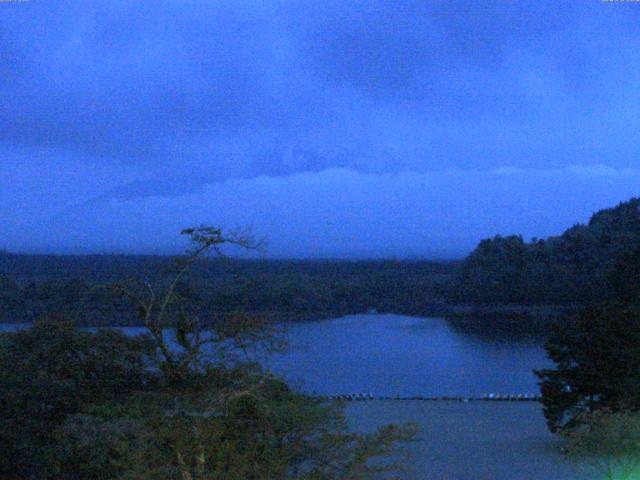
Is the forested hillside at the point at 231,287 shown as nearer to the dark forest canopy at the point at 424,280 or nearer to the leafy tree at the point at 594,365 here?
the dark forest canopy at the point at 424,280

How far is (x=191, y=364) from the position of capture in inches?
330

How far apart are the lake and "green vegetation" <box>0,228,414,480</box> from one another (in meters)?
0.83

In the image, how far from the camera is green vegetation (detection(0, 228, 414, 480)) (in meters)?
6.17

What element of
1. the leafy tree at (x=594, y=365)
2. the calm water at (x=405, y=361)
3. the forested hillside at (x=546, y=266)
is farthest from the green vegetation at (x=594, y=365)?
the forested hillside at (x=546, y=266)

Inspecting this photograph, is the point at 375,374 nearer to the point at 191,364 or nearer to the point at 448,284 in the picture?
the point at 191,364

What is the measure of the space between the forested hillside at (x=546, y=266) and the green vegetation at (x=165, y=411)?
91.8 ft

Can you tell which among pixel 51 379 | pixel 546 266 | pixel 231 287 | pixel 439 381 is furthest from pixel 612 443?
pixel 546 266

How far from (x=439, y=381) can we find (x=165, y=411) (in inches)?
598

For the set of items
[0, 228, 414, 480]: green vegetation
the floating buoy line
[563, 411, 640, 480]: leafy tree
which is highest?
[0, 228, 414, 480]: green vegetation

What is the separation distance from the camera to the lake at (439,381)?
37.1ft

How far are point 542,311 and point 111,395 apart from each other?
2967cm

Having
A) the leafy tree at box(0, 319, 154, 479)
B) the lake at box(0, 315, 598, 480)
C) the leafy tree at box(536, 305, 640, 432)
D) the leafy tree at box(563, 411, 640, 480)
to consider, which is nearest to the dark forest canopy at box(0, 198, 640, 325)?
the lake at box(0, 315, 598, 480)

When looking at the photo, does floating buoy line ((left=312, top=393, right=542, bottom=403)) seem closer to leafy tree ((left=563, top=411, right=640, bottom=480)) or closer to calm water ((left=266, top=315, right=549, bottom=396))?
calm water ((left=266, top=315, right=549, bottom=396))

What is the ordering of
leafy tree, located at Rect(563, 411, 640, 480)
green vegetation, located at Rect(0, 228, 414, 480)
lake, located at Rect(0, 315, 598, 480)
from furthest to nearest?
lake, located at Rect(0, 315, 598, 480) → leafy tree, located at Rect(563, 411, 640, 480) → green vegetation, located at Rect(0, 228, 414, 480)
